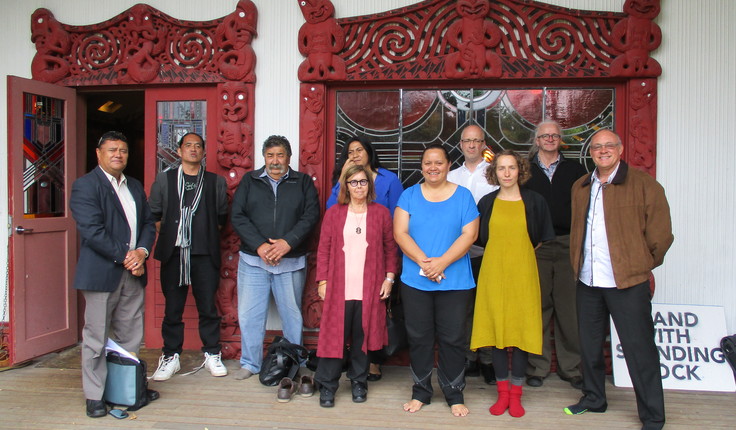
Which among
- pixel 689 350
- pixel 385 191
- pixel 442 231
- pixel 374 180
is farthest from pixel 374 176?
pixel 689 350

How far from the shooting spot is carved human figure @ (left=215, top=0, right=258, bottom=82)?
442 centimetres

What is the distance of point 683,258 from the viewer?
4.18 meters

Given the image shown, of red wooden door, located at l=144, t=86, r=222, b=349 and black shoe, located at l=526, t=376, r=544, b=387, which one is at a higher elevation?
red wooden door, located at l=144, t=86, r=222, b=349

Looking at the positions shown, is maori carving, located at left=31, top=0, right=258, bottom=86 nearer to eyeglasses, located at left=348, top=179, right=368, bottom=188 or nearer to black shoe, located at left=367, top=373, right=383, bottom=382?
eyeglasses, located at left=348, top=179, right=368, bottom=188

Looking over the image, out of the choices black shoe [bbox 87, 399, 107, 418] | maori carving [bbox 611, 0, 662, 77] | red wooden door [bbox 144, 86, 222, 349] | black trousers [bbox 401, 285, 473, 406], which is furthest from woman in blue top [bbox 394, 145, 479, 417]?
red wooden door [bbox 144, 86, 222, 349]

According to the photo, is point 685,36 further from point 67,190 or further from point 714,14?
point 67,190

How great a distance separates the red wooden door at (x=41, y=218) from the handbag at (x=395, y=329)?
2.75 metres

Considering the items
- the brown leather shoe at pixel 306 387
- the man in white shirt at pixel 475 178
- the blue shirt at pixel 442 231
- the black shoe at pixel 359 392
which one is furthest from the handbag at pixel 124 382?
the man in white shirt at pixel 475 178

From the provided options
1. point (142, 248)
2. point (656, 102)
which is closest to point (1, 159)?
point (142, 248)

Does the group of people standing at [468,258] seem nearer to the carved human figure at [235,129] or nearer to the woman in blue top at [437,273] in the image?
the woman in blue top at [437,273]

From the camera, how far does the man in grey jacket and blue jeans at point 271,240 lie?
398cm

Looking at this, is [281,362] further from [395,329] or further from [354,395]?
[395,329]

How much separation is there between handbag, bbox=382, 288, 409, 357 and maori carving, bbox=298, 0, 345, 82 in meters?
1.82

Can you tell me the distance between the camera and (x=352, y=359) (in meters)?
3.63
